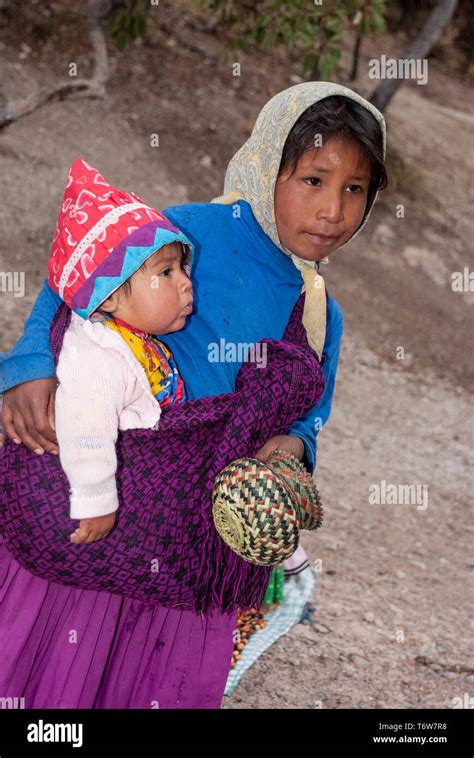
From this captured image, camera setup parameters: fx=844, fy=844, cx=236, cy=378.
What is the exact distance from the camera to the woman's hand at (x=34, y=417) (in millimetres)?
1992

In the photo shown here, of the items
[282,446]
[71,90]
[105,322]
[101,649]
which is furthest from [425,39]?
[101,649]

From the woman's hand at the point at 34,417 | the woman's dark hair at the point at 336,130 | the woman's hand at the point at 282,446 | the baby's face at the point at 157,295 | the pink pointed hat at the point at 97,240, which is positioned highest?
the woman's dark hair at the point at 336,130

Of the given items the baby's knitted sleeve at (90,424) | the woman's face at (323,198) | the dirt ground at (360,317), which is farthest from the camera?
the dirt ground at (360,317)

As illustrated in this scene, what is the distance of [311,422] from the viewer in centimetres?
235

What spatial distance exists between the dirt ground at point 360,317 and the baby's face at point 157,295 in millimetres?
1602

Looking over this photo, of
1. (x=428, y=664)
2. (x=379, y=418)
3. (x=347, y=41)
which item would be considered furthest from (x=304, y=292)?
(x=347, y=41)

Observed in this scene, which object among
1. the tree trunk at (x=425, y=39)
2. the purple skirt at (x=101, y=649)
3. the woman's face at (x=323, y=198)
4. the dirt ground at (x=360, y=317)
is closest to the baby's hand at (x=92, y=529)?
the purple skirt at (x=101, y=649)

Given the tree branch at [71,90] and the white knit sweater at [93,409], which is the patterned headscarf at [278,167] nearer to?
the white knit sweater at [93,409]

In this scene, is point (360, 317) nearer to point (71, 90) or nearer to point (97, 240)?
point (71, 90)

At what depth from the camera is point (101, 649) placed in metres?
2.23

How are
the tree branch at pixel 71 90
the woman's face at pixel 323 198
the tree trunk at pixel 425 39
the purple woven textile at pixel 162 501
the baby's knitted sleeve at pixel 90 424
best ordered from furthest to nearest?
the tree trunk at pixel 425 39 < the tree branch at pixel 71 90 < the woman's face at pixel 323 198 < the purple woven textile at pixel 162 501 < the baby's knitted sleeve at pixel 90 424

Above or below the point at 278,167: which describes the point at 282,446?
below

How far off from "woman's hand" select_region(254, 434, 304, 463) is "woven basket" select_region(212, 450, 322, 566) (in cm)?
13

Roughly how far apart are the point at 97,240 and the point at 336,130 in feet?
2.25
